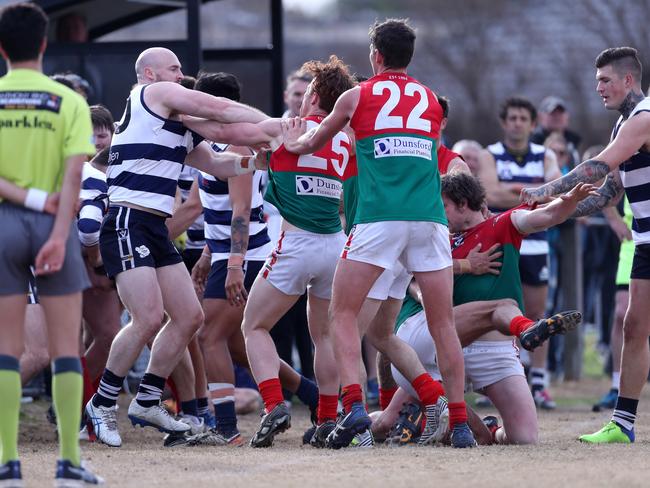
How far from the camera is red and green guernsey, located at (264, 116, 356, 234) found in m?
7.58

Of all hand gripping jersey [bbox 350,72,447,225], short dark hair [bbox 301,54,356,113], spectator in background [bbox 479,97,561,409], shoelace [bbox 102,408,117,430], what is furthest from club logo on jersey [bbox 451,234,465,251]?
spectator in background [bbox 479,97,561,409]

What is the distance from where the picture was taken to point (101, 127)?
28.6 ft

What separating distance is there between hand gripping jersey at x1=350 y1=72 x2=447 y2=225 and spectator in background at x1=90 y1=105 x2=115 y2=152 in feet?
7.60

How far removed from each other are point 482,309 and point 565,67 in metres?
27.1

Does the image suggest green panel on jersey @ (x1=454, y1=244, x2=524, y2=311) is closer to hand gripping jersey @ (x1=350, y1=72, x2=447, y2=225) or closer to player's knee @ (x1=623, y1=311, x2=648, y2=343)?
player's knee @ (x1=623, y1=311, x2=648, y2=343)

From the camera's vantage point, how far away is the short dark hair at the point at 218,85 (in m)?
8.16

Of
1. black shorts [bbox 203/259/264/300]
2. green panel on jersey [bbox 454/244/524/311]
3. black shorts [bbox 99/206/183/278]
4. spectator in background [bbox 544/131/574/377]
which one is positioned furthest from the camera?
spectator in background [bbox 544/131/574/377]

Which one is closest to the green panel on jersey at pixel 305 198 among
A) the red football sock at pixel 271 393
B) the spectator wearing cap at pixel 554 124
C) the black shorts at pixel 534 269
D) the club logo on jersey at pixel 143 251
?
the club logo on jersey at pixel 143 251

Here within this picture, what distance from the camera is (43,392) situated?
35.7 ft

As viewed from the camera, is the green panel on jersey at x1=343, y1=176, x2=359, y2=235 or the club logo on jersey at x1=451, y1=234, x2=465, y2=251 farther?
the club logo on jersey at x1=451, y1=234, x2=465, y2=251

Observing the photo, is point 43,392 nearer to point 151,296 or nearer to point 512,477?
point 151,296

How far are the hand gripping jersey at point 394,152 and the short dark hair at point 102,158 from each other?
2.34 metres

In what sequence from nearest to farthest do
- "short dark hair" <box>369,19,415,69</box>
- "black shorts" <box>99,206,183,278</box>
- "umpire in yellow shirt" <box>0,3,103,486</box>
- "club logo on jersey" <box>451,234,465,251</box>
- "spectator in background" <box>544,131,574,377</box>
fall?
"umpire in yellow shirt" <box>0,3,103,486</box> < "short dark hair" <box>369,19,415,69</box> < "black shorts" <box>99,206,183,278</box> < "club logo on jersey" <box>451,234,465,251</box> < "spectator in background" <box>544,131,574,377</box>

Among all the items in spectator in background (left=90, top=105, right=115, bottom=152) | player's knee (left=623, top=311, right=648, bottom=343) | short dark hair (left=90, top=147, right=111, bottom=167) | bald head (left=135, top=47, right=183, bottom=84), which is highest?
bald head (left=135, top=47, right=183, bottom=84)
